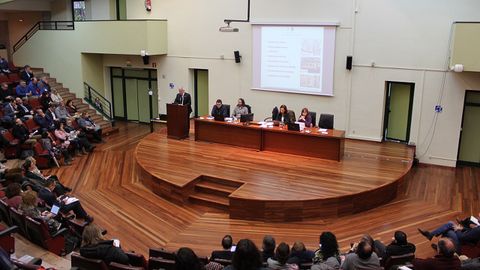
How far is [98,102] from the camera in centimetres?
1462

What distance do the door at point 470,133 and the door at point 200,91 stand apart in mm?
6830

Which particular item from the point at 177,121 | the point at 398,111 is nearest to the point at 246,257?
the point at 177,121

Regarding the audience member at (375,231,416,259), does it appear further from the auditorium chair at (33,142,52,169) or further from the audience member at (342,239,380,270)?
the auditorium chair at (33,142,52,169)

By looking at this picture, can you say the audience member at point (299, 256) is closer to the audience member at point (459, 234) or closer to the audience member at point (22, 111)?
the audience member at point (459, 234)

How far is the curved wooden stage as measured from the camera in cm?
732

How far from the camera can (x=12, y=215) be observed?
599 cm

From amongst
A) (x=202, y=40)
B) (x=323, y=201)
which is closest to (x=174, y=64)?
(x=202, y=40)

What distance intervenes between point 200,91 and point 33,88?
180 inches

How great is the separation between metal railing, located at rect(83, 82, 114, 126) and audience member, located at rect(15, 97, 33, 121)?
3.20 meters

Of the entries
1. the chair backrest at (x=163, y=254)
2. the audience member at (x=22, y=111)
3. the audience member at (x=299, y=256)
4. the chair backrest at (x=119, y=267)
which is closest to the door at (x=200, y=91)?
the audience member at (x=22, y=111)

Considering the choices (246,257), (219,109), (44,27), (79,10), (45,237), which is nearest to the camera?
(246,257)

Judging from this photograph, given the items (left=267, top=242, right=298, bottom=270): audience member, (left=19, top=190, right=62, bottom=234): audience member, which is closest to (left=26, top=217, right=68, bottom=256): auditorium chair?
(left=19, top=190, right=62, bottom=234): audience member

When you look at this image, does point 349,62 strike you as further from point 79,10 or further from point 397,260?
point 79,10

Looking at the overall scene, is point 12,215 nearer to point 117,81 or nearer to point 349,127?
point 349,127
